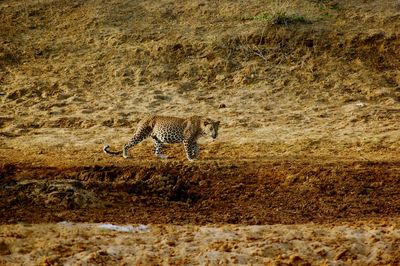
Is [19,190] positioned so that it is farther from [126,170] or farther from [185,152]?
[185,152]

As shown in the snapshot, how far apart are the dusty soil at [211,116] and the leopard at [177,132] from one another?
0.34 meters

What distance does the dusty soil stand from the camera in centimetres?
919

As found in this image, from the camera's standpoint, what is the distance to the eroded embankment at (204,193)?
9.73 meters

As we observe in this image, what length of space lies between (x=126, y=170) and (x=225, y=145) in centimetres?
318

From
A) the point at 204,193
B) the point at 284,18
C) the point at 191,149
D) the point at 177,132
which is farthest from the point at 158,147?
the point at 284,18

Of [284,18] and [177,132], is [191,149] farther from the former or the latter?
[284,18]

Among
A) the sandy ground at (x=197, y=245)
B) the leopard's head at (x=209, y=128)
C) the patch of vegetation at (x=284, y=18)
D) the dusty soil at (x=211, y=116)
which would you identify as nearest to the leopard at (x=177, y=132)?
the leopard's head at (x=209, y=128)

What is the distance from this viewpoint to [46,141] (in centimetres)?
1545

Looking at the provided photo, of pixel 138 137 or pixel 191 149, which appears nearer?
pixel 191 149

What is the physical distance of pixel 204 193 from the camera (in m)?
11.2

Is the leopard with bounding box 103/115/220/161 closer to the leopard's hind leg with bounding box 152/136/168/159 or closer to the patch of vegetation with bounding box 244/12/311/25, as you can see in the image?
the leopard's hind leg with bounding box 152/136/168/159

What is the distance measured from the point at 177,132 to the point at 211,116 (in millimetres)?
3538

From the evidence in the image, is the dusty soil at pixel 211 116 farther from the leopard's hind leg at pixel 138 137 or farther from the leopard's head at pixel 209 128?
the leopard's head at pixel 209 128

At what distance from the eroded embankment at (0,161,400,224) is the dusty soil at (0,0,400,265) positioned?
35mm
